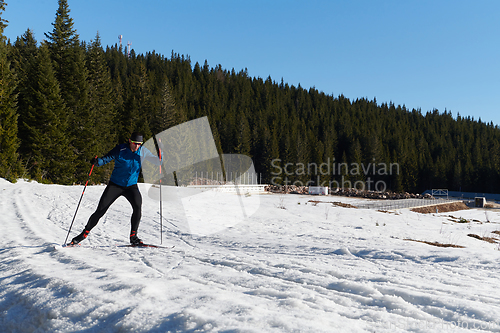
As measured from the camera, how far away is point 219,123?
90188 millimetres

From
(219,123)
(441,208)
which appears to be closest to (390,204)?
(441,208)

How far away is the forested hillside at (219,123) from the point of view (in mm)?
27969

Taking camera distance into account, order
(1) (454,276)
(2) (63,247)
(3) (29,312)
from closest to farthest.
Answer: (3) (29,312), (1) (454,276), (2) (63,247)

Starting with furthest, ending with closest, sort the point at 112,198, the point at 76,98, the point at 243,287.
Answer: the point at 76,98, the point at 112,198, the point at 243,287

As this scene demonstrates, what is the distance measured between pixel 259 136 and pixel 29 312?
8140 cm

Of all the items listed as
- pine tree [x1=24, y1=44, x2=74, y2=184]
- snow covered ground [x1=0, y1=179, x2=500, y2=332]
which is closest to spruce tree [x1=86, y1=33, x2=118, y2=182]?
pine tree [x1=24, y1=44, x2=74, y2=184]

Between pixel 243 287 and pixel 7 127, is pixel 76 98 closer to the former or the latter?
pixel 7 127

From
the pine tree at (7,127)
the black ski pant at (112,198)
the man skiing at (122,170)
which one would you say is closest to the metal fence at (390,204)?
the black ski pant at (112,198)

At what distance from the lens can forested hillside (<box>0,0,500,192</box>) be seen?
28.0 metres

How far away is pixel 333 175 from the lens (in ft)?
294

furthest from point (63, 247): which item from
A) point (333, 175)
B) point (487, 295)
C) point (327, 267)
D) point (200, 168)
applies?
point (333, 175)

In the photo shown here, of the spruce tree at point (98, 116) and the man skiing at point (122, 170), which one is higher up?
the spruce tree at point (98, 116)

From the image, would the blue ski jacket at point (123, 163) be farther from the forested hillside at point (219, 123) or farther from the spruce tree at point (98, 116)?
the spruce tree at point (98, 116)

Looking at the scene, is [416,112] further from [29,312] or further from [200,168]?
[29,312]
